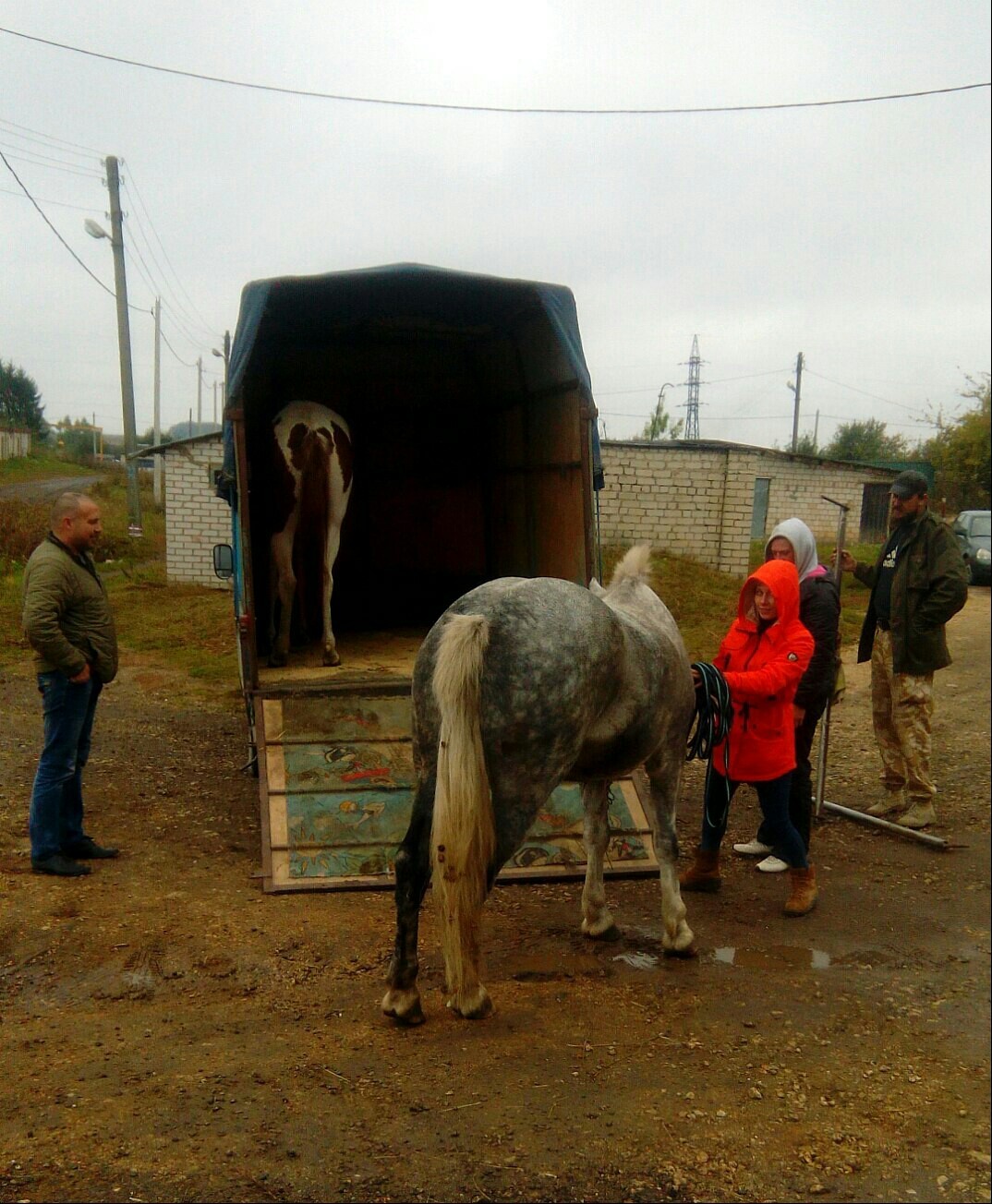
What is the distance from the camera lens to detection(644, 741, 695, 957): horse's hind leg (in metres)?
3.58

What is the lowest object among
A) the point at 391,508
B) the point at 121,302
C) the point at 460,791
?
the point at 460,791

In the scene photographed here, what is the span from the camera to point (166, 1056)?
2686mm

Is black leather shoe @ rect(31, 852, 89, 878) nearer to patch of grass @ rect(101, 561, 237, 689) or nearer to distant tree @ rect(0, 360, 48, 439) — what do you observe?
distant tree @ rect(0, 360, 48, 439)

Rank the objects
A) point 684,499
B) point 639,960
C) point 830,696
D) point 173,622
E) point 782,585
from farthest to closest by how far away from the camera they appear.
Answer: point 684,499 → point 173,622 → point 830,696 → point 782,585 → point 639,960

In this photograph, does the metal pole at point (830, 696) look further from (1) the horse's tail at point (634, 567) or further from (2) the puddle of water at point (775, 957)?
(2) the puddle of water at point (775, 957)

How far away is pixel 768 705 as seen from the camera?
150 inches

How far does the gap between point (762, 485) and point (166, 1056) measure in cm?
1781

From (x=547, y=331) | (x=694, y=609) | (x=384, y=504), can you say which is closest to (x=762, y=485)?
(x=694, y=609)

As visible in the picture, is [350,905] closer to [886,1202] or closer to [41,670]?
[41,670]

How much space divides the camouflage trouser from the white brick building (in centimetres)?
1081

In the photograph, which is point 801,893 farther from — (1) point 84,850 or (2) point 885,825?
(1) point 84,850

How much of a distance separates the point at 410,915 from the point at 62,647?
6.88 feet

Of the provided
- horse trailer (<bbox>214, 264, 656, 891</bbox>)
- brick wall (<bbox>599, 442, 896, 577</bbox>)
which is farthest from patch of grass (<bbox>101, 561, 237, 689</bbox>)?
brick wall (<bbox>599, 442, 896, 577</bbox>)

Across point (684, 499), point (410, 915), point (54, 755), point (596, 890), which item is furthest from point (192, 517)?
point (410, 915)
